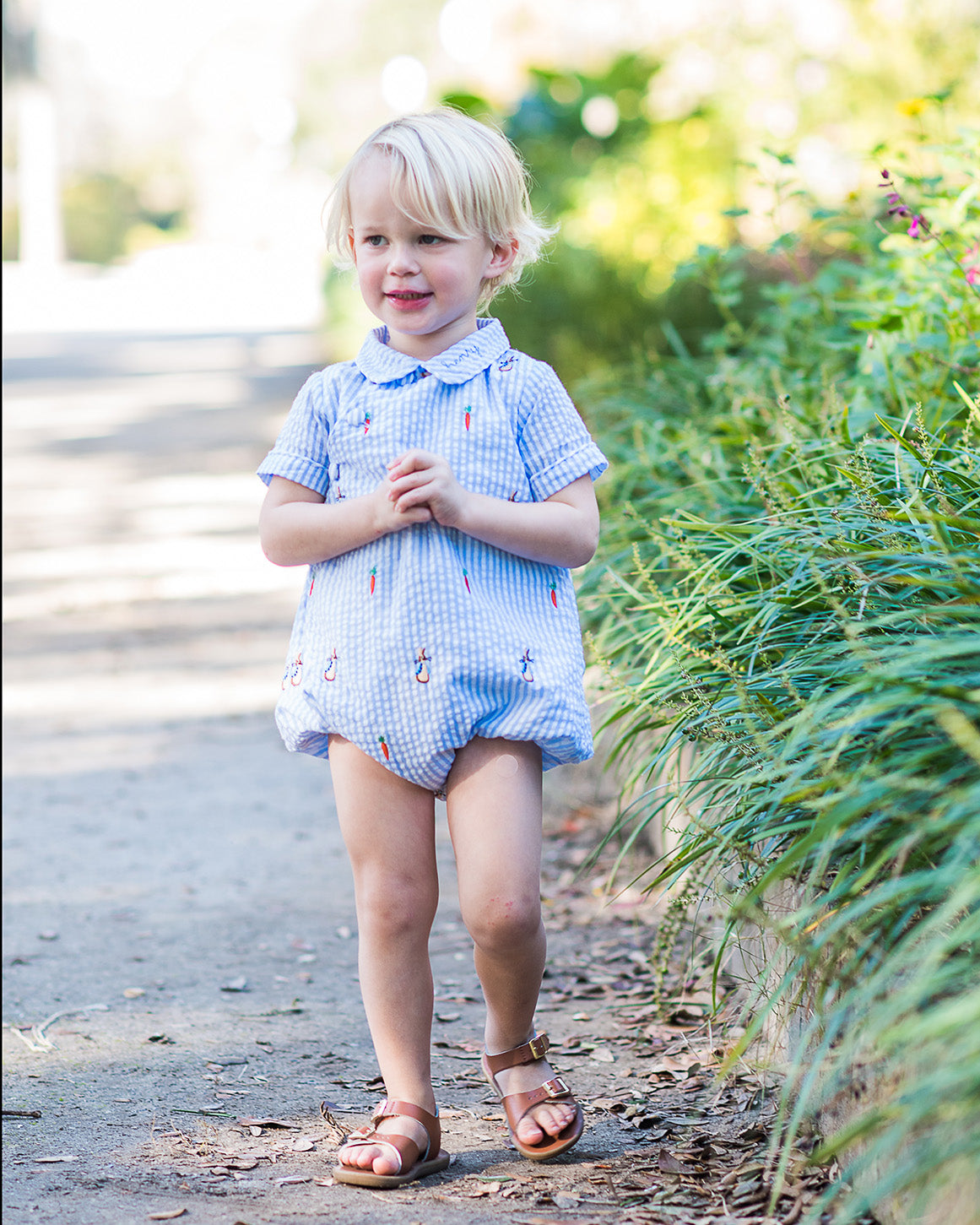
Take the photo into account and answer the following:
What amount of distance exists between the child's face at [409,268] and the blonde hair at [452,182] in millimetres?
20

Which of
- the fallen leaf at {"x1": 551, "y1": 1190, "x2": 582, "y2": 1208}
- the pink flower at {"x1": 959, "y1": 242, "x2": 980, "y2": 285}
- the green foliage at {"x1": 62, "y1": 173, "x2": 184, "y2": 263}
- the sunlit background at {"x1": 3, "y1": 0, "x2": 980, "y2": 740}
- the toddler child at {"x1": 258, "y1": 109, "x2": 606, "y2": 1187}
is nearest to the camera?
the fallen leaf at {"x1": 551, "y1": 1190, "x2": 582, "y2": 1208}

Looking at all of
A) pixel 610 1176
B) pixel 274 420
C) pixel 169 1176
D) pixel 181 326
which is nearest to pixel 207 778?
pixel 169 1176

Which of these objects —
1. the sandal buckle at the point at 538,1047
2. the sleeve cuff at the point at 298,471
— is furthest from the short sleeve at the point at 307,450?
the sandal buckle at the point at 538,1047

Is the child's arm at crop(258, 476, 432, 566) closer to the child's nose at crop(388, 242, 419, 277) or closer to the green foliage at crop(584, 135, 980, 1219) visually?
the child's nose at crop(388, 242, 419, 277)

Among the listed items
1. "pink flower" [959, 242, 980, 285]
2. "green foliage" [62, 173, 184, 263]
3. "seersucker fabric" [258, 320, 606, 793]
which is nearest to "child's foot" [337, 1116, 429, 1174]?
"seersucker fabric" [258, 320, 606, 793]

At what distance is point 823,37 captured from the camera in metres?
12.8

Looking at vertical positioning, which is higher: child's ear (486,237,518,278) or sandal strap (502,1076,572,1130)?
child's ear (486,237,518,278)

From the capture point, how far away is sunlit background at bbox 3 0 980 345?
943 centimetres

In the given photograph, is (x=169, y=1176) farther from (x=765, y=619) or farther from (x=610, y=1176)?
(x=765, y=619)

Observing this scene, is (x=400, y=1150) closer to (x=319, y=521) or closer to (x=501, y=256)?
(x=319, y=521)

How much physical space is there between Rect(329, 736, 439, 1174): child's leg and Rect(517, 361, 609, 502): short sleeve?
533mm

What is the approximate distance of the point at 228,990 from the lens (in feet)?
9.88

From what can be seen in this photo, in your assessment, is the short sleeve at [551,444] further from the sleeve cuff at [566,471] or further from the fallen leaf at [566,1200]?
the fallen leaf at [566,1200]

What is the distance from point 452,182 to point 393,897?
44.6 inches
